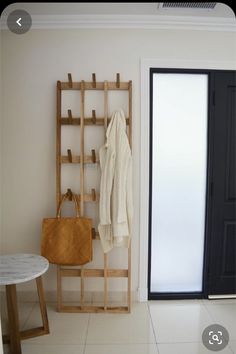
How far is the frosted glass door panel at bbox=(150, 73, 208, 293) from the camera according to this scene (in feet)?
7.58

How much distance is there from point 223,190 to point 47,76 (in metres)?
1.89

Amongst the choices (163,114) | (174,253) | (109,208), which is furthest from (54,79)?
(174,253)

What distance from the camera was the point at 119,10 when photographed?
2.06 meters

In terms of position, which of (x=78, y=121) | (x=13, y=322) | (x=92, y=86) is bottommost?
(x=13, y=322)

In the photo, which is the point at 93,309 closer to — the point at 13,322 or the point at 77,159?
the point at 13,322

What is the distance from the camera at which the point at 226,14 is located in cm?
212

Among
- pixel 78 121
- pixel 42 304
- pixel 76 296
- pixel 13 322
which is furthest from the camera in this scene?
pixel 76 296

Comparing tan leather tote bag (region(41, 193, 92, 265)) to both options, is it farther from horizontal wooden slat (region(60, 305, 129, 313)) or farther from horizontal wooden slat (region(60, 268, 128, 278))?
horizontal wooden slat (region(60, 305, 129, 313))

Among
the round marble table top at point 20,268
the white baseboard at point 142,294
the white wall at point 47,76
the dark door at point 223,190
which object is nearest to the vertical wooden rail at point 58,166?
the white wall at point 47,76

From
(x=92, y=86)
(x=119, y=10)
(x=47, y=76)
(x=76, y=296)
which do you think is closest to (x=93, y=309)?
(x=76, y=296)

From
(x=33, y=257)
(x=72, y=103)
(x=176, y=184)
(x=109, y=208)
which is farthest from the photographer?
(x=176, y=184)

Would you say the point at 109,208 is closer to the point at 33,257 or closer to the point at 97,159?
the point at 97,159

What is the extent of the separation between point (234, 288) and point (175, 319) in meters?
0.73

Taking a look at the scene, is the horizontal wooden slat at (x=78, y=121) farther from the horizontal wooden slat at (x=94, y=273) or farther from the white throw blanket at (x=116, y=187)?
the horizontal wooden slat at (x=94, y=273)
